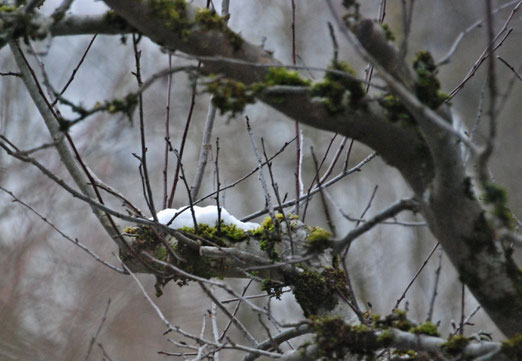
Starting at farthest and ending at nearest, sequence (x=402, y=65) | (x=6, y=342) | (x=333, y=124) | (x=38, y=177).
A: (x=38, y=177) → (x=6, y=342) → (x=333, y=124) → (x=402, y=65)

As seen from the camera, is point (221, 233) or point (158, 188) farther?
point (158, 188)

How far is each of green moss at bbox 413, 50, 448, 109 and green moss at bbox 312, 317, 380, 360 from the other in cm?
69

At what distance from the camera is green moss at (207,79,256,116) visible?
4.97 ft

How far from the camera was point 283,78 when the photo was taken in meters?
1.65

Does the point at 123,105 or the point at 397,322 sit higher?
the point at 123,105

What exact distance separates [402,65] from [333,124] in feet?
0.82

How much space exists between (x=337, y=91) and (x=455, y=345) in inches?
31.3

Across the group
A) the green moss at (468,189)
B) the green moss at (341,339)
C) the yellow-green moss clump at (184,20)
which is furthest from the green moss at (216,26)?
the green moss at (341,339)

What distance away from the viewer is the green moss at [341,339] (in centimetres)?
171

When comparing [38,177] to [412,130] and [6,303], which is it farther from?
[412,130]

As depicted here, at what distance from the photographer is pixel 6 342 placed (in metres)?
A: 6.48

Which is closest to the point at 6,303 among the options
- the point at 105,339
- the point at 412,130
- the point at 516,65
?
the point at 105,339

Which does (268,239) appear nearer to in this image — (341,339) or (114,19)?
(341,339)

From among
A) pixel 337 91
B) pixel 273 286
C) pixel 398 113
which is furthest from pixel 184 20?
pixel 273 286
